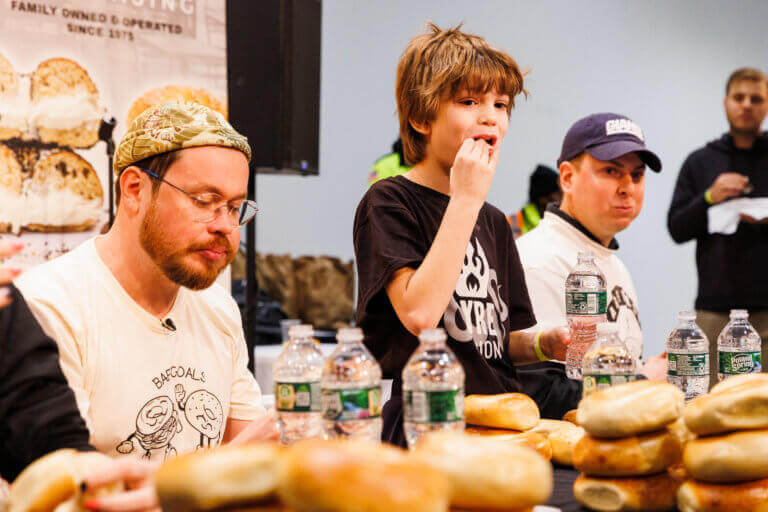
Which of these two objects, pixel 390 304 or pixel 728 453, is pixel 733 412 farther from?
pixel 390 304

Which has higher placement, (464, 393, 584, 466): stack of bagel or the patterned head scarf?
the patterned head scarf

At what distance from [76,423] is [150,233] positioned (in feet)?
1.70

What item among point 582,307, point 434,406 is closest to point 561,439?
point 434,406

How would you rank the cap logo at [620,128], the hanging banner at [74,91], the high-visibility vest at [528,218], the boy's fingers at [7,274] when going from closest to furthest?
1. the boy's fingers at [7,274]
2. the hanging banner at [74,91]
3. the cap logo at [620,128]
4. the high-visibility vest at [528,218]

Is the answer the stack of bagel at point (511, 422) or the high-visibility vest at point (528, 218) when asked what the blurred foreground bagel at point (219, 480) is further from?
the high-visibility vest at point (528, 218)

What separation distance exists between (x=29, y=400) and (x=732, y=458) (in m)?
1.02

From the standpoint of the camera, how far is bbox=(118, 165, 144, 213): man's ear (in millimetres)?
1600

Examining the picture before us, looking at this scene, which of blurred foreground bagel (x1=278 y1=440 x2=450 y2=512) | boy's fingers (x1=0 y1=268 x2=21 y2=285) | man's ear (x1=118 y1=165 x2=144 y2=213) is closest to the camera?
blurred foreground bagel (x1=278 y1=440 x2=450 y2=512)

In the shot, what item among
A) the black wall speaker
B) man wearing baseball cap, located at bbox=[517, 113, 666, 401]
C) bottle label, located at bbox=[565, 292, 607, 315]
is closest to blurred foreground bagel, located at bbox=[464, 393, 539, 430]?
bottle label, located at bbox=[565, 292, 607, 315]

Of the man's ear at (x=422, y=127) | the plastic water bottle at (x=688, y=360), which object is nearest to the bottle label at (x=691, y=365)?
the plastic water bottle at (x=688, y=360)

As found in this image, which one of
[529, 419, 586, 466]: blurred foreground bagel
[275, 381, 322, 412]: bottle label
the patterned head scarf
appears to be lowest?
[529, 419, 586, 466]: blurred foreground bagel

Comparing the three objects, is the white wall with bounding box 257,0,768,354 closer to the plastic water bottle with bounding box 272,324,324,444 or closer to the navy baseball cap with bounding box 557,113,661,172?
the navy baseball cap with bounding box 557,113,661,172

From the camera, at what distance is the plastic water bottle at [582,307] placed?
198 cm

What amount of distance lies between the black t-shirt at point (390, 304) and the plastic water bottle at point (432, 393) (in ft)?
1.28
